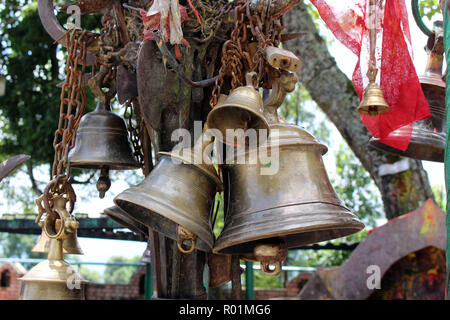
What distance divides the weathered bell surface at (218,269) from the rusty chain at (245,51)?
36.1 inches

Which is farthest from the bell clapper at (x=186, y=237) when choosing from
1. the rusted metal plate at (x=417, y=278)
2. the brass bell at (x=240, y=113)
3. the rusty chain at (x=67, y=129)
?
the rusted metal plate at (x=417, y=278)

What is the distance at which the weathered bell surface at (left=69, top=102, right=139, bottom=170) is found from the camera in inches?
112

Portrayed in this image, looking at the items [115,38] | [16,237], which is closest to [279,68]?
[115,38]

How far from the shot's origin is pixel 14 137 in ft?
26.3

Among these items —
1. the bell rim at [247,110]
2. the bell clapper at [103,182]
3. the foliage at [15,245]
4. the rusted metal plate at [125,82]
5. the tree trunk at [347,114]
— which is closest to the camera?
the bell rim at [247,110]

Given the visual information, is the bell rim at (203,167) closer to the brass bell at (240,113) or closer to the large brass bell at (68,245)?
the brass bell at (240,113)

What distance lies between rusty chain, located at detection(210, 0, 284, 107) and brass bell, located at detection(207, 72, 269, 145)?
7 cm

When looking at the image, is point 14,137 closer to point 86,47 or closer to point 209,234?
point 86,47

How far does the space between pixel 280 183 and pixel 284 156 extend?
119mm

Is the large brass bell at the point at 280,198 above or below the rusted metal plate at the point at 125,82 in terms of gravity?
below

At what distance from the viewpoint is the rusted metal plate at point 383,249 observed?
5.25 meters

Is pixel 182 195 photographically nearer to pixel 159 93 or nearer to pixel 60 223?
pixel 60 223

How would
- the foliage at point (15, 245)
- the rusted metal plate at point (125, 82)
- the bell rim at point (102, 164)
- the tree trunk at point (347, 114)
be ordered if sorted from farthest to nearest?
1. the foliage at point (15, 245)
2. the tree trunk at point (347, 114)
3. the bell rim at point (102, 164)
4. the rusted metal plate at point (125, 82)

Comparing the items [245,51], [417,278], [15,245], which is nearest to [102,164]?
A: [245,51]
